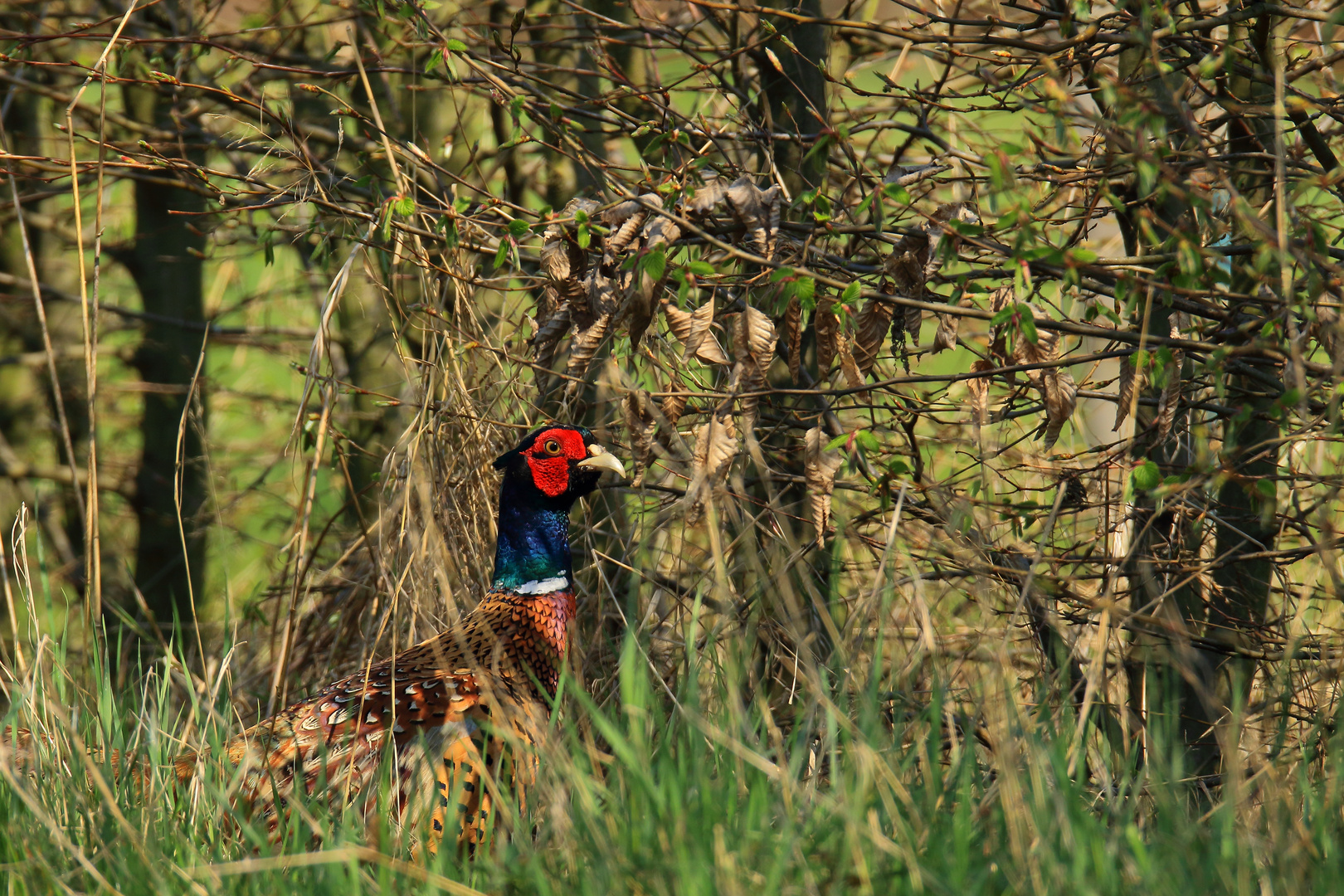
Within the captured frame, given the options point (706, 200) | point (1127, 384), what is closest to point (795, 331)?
point (706, 200)

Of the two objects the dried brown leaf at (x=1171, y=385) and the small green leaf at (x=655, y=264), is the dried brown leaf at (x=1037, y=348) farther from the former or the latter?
the small green leaf at (x=655, y=264)

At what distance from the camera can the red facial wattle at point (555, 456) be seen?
357 cm

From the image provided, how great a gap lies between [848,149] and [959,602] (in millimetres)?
1793

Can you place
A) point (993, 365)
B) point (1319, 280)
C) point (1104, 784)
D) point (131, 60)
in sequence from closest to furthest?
point (1319, 280) → point (1104, 784) → point (993, 365) → point (131, 60)

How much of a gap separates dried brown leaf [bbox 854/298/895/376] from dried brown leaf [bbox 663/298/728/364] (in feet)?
1.17

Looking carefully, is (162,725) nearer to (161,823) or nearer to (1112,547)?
(161,823)

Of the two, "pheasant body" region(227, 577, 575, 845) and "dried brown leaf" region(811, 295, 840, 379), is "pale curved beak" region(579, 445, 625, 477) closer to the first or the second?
"pheasant body" region(227, 577, 575, 845)

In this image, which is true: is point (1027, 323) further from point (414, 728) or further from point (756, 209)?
point (414, 728)

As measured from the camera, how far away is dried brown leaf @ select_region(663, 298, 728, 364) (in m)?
2.77

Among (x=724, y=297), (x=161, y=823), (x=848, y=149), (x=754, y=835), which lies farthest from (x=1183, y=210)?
(x=161, y=823)

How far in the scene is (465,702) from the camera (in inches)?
125

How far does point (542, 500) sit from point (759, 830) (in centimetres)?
182

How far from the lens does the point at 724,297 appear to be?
146 inches

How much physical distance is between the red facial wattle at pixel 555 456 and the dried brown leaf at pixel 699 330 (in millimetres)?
843
